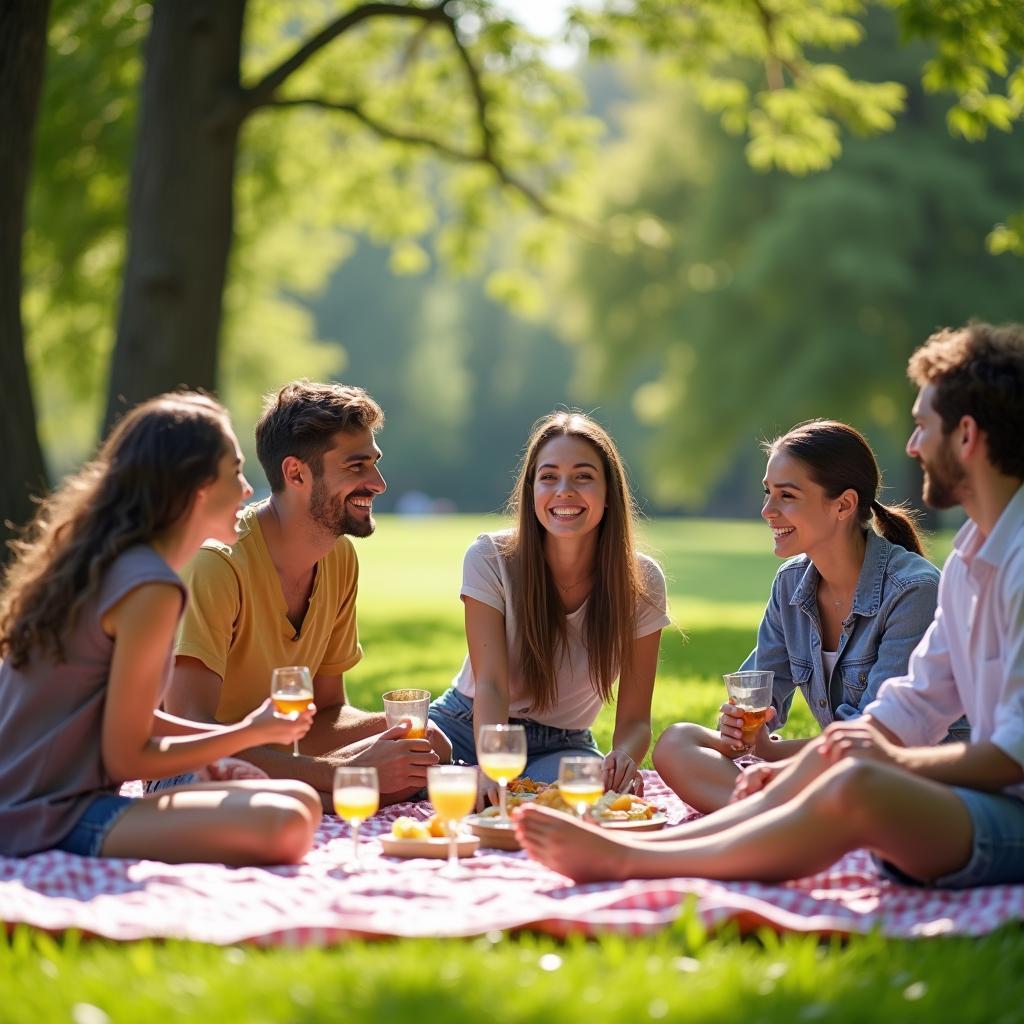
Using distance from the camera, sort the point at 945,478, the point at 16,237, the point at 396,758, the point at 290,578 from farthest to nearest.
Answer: the point at 16,237 < the point at 290,578 < the point at 396,758 < the point at 945,478

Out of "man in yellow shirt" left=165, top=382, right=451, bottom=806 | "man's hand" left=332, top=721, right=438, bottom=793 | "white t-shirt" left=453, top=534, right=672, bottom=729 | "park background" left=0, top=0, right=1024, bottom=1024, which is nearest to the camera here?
"park background" left=0, top=0, right=1024, bottom=1024

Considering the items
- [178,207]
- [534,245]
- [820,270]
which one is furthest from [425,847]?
[820,270]

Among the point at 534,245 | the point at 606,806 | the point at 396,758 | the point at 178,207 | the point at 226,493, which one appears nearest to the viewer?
the point at 226,493

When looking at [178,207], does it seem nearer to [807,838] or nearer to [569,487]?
[569,487]

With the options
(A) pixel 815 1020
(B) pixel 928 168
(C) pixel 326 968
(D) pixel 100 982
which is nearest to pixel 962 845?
(A) pixel 815 1020

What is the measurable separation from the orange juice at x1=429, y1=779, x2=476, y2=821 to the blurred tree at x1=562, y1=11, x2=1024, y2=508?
21.6 meters

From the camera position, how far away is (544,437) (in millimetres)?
5879

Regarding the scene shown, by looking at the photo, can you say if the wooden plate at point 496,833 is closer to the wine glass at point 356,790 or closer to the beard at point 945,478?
the wine glass at point 356,790

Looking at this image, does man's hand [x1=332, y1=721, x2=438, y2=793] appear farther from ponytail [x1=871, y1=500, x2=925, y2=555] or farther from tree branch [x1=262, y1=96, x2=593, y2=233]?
tree branch [x1=262, y1=96, x2=593, y2=233]

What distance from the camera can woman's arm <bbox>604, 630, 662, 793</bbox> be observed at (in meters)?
5.57

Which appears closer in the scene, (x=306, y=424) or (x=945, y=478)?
(x=945, y=478)

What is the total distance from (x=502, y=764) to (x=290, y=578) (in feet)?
5.82

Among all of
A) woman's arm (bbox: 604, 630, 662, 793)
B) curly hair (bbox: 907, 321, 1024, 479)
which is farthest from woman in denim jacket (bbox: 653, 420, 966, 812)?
curly hair (bbox: 907, 321, 1024, 479)

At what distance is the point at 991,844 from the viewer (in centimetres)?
394
